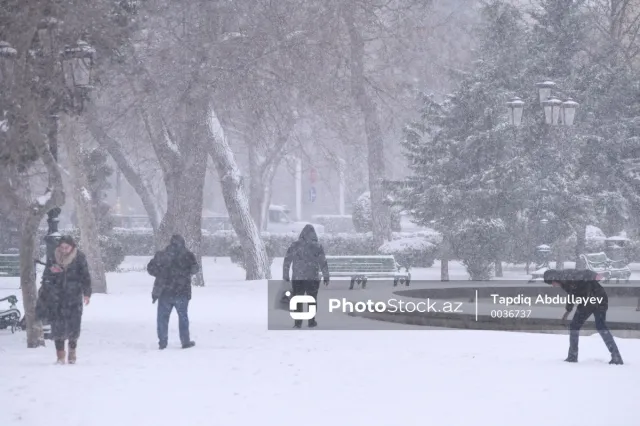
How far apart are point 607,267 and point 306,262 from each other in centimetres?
1579

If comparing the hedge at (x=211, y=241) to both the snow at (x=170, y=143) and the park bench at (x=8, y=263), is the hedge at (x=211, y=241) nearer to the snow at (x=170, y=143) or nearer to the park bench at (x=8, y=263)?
the park bench at (x=8, y=263)

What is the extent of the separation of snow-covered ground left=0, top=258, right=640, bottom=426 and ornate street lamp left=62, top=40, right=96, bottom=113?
3695 millimetres

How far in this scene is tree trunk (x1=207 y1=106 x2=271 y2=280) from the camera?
32844mm

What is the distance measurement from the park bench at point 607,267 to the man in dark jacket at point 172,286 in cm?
1684

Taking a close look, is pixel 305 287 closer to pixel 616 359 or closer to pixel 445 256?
pixel 616 359

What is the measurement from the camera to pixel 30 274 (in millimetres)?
16766

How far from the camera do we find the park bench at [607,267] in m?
31.8

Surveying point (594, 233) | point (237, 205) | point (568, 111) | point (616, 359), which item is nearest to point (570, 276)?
point (616, 359)

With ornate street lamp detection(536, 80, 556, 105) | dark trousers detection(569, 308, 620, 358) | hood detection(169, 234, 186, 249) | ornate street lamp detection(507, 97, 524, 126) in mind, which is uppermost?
ornate street lamp detection(536, 80, 556, 105)

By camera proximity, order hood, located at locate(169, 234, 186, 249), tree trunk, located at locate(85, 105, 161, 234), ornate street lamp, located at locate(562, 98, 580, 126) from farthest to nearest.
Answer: ornate street lamp, located at locate(562, 98, 580, 126) → tree trunk, located at locate(85, 105, 161, 234) → hood, located at locate(169, 234, 186, 249)

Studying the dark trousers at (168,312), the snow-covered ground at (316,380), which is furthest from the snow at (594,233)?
the dark trousers at (168,312)

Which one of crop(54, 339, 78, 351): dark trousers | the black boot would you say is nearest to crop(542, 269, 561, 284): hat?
the black boot

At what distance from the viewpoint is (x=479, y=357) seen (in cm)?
1531

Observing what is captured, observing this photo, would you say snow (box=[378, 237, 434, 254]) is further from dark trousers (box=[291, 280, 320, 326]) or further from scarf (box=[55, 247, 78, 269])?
scarf (box=[55, 247, 78, 269])
